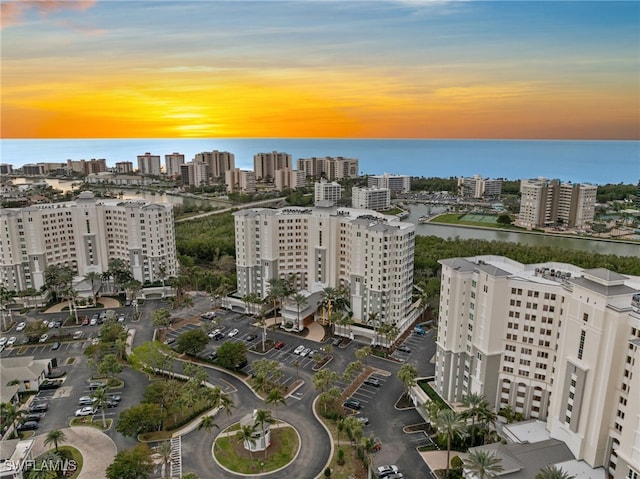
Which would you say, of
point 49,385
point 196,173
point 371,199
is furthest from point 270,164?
point 49,385

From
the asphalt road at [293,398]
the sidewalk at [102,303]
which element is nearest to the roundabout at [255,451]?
the asphalt road at [293,398]

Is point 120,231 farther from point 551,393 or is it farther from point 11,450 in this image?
point 551,393

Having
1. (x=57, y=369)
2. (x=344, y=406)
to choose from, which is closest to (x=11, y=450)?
(x=57, y=369)

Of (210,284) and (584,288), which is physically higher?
(584,288)

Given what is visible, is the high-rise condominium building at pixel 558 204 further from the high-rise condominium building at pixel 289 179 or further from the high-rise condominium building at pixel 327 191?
the high-rise condominium building at pixel 289 179

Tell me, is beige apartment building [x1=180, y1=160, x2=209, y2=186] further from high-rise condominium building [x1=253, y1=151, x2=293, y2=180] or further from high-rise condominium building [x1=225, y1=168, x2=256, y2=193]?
high-rise condominium building [x1=253, y1=151, x2=293, y2=180]

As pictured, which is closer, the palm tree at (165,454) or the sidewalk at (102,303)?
the palm tree at (165,454)
